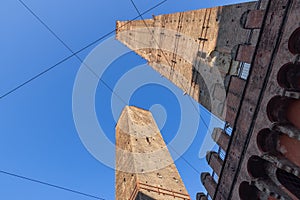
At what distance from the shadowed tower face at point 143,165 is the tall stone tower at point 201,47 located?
170 inches

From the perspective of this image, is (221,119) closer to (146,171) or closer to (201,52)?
(201,52)

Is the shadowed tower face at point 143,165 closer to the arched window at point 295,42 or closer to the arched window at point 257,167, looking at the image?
the arched window at point 257,167

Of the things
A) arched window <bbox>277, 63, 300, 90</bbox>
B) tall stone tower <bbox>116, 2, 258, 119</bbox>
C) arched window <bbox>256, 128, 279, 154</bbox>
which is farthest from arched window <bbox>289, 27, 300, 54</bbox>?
tall stone tower <bbox>116, 2, 258, 119</bbox>

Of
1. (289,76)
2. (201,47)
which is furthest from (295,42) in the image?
(201,47)

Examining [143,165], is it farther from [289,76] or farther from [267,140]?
[289,76]

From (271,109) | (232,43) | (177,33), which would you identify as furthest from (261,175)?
(177,33)

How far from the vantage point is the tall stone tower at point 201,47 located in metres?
10.0

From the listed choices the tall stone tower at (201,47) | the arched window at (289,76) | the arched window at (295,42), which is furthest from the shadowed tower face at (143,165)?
the arched window at (295,42)

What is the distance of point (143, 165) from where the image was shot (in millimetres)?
16062

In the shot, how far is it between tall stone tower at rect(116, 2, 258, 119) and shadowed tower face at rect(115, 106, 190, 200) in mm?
4322

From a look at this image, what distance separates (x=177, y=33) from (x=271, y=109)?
29.6ft

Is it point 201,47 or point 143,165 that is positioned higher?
point 201,47

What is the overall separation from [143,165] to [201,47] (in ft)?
22.6

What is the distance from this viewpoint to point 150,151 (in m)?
18.1
